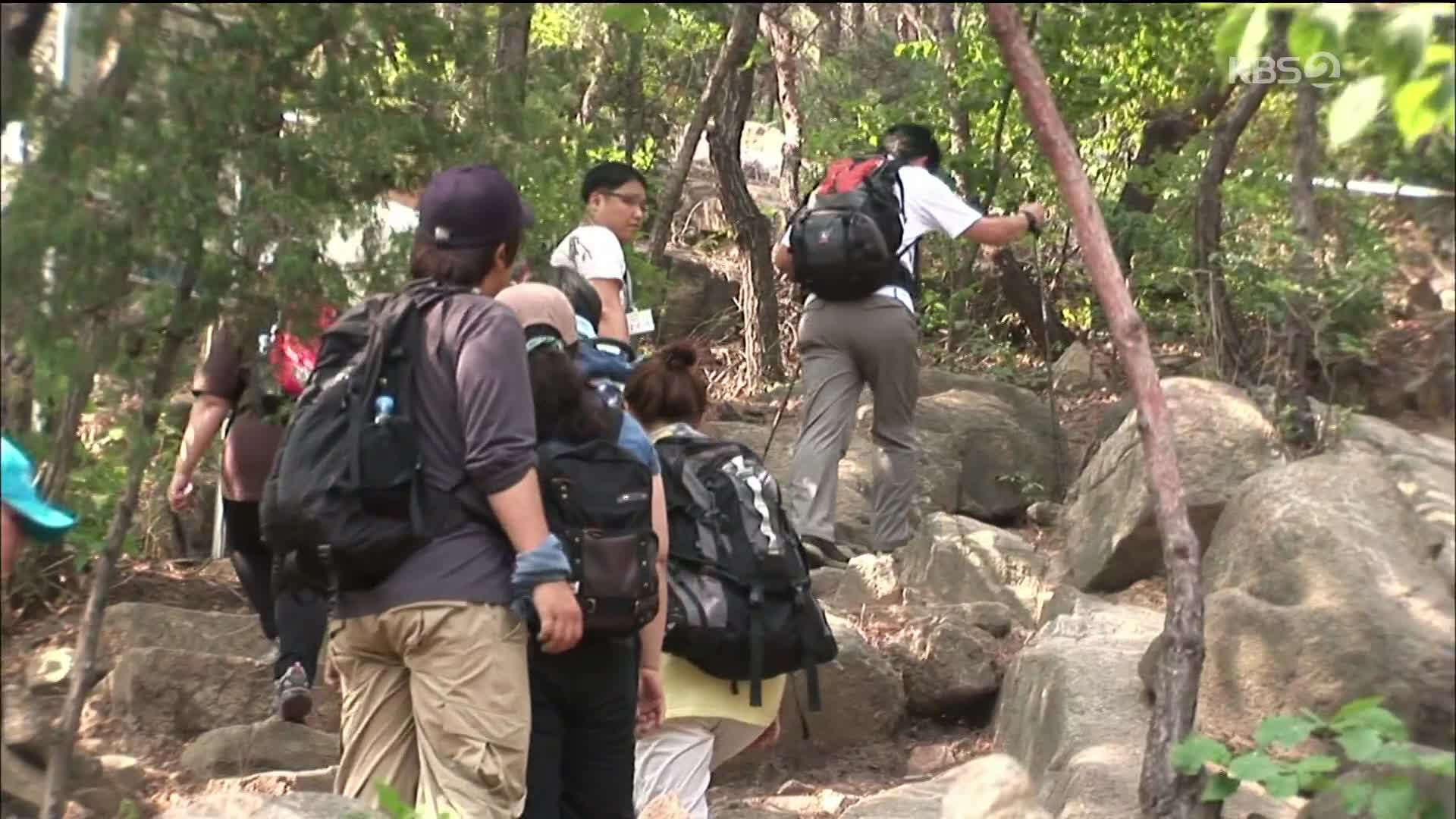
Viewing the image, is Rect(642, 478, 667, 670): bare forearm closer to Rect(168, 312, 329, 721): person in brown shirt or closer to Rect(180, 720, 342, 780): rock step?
Rect(168, 312, 329, 721): person in brown shirt

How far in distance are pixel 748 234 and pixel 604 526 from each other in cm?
902

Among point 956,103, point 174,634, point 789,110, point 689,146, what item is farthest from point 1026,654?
point 789,110

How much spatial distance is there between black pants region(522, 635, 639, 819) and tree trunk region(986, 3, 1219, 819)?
1166 millimetres

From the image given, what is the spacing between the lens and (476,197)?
12.7 ft

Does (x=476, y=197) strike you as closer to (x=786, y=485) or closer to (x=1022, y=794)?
(x=1022, y=794)

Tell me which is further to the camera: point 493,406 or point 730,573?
point 730,573

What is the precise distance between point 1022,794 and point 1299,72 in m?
1.86

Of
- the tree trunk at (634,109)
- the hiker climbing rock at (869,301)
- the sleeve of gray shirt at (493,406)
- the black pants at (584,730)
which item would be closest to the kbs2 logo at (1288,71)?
the sleeve of gray shirt at (493,406)

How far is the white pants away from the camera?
491cm

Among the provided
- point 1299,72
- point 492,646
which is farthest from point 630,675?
point 1299,72

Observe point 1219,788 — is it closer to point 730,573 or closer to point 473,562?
point 730,573

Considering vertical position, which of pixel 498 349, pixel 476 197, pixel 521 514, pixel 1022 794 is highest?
pixel 476 197

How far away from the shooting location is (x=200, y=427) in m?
5.79

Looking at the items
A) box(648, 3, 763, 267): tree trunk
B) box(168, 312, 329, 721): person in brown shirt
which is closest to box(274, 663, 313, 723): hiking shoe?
box(168, 312, 329, 721): person in brown shirt
